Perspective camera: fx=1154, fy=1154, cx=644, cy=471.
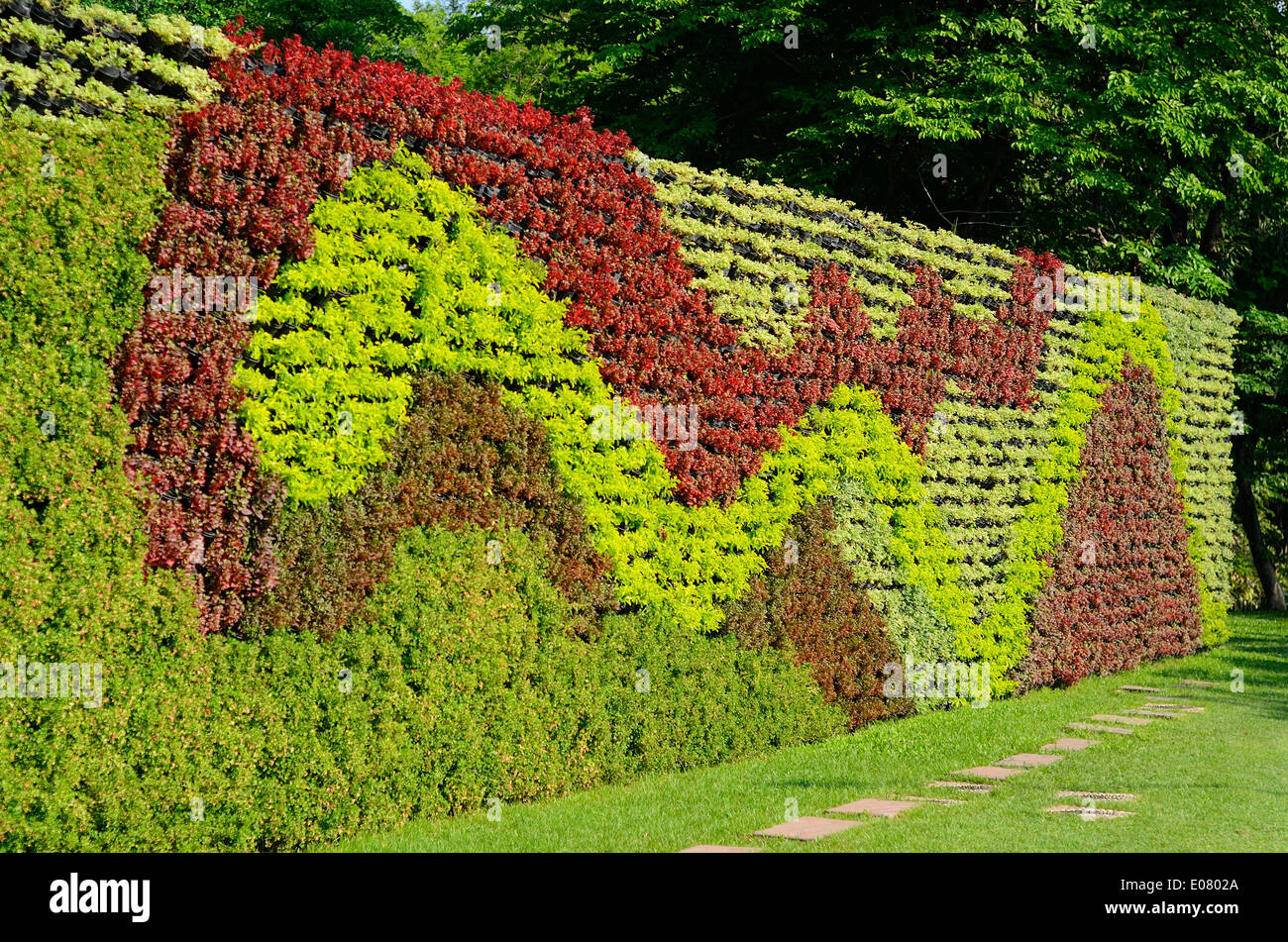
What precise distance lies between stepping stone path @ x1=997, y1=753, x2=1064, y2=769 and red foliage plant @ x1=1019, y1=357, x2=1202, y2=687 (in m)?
3.36

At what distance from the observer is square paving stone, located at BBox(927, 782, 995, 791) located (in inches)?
285

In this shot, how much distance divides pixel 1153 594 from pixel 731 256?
8547mm

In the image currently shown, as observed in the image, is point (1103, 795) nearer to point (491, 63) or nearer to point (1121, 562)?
point (1121, 562)

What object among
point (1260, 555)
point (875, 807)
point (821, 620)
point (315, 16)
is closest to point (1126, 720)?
point (821, 620)

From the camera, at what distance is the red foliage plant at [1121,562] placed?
40.6 ft

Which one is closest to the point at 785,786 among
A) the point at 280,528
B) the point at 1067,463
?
the point at 280,528

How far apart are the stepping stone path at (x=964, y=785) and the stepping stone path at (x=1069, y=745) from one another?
1548 mm

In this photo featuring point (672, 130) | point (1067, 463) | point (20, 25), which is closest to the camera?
point (20, 25)

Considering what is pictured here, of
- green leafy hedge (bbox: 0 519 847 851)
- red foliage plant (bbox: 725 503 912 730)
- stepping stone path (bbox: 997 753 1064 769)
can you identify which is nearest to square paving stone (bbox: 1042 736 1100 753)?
stepping stone path (bbox: 997 753 1064 769)

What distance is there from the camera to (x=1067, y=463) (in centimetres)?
1266

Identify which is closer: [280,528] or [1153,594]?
[280,528]

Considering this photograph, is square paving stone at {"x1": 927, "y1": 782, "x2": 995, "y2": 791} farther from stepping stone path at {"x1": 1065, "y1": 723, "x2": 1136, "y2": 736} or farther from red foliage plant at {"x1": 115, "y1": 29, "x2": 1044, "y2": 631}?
stepping stone path at {"x1": 1065, "y1": 723, "x2": 1136, "y2": 736}

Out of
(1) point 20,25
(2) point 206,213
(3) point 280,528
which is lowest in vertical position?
(3) point 280,528
